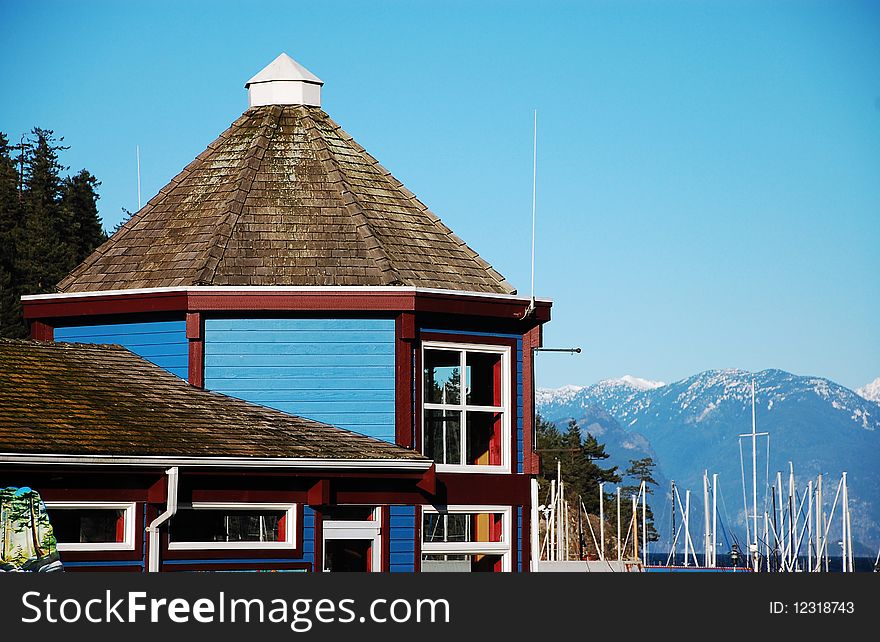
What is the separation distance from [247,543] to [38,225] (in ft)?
109

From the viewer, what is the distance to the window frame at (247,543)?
1780cm

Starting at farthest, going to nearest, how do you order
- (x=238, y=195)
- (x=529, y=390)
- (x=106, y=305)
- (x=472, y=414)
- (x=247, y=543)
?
(x=472, y=414), (x=238, y=195), (x=529, y=390), (x=106, y=305), (x=247, y=543)

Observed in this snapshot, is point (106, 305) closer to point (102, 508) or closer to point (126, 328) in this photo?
point (126, 328)

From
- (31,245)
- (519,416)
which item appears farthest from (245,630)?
(31,245)

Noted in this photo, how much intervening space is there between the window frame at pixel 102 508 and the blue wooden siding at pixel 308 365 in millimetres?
2777

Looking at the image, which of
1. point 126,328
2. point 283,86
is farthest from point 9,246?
point 126,328

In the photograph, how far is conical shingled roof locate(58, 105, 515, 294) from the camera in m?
20.5

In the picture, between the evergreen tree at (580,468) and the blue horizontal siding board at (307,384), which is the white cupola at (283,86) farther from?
the evergreen tree at (580,468)

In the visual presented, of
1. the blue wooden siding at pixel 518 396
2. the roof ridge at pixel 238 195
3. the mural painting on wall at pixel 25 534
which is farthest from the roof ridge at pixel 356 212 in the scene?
the mural painting on wall at pixel 25 534

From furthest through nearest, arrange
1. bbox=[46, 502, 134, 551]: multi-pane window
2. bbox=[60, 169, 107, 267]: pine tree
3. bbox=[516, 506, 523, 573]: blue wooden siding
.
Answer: bbox=[60, 169, 107, 267]: pine tree → bbox=[516, 506, 523, 573]: blue wooden siding → bbox=[46, 502, 134, 551]: multi-pane window

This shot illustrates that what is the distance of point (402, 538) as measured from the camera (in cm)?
1955

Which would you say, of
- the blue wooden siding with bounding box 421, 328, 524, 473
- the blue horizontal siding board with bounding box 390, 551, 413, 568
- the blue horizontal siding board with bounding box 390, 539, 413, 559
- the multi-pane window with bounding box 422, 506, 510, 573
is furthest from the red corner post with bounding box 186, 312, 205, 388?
the blue wooden siding with bounding box 421, 328, 524, 473

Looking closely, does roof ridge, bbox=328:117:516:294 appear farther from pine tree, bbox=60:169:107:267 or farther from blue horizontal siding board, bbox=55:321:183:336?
pine tree, bbox=60:169:107:267

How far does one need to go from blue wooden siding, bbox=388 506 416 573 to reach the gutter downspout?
10.4 feet
